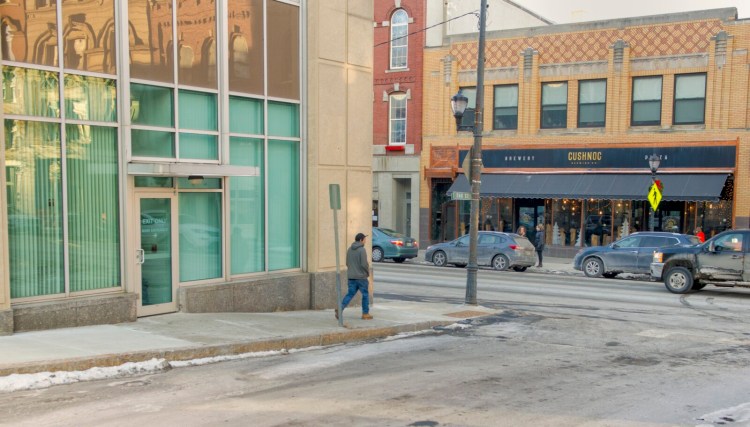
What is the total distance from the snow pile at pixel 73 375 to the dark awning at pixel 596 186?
69.4 feet

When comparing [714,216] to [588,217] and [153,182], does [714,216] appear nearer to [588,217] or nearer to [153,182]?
[588,217]

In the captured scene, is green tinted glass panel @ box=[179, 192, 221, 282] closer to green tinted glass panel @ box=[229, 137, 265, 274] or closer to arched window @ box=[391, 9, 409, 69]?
green tinted glass panel @ box=[229, 137, 265, 274]

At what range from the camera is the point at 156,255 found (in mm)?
12109

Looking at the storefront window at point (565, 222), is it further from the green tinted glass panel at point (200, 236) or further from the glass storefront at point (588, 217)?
the green tinted glass panel at point (200, 236)

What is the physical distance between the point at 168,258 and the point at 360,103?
18.0ft

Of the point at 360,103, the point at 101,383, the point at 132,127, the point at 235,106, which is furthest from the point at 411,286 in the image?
the point at 101,383

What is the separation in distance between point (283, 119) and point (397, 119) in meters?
20.9

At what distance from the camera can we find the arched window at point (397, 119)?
34.9m

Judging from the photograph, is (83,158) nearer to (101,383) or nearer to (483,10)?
(101,383)

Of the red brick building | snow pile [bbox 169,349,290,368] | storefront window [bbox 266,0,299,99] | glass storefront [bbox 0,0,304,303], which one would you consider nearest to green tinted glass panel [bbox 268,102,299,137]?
glass storefront [bbox 0,0,304,303]

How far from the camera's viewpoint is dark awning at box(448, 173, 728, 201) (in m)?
27.4

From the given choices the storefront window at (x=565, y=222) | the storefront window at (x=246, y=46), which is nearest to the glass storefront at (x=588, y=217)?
the storefront window at (x=565, y=222)

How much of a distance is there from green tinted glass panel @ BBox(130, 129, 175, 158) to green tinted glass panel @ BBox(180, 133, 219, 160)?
0.25 m

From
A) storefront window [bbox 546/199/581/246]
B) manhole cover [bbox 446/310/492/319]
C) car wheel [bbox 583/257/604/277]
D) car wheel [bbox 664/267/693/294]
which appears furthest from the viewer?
storefront window [bbox 546/199/581/246]
